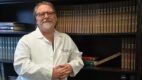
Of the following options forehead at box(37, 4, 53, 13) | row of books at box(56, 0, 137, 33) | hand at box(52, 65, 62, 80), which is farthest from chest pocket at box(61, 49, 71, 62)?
forehead at box(37, 4, 53, 13)

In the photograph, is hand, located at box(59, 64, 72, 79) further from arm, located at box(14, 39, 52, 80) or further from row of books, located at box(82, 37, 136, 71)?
row of books, located at box(82, 37, 136, 71)

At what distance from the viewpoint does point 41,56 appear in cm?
142

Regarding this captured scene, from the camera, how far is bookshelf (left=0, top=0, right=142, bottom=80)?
4.64 ft

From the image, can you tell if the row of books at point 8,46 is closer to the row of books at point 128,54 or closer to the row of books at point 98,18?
the row of books at point 98,18

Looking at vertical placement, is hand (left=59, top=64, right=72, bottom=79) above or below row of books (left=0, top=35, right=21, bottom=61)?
below

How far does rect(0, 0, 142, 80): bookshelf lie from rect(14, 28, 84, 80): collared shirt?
15 cm

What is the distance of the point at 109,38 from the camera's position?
5.64 ft

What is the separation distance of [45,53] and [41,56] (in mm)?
44

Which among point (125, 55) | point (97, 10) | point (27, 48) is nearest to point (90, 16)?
point (97, 10)

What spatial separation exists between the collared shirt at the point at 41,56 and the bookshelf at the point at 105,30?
0.15m

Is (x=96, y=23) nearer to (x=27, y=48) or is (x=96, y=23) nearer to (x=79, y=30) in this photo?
(x=79, y=30)

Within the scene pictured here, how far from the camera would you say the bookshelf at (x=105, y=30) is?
4.64 feet

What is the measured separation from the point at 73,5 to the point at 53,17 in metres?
0.27

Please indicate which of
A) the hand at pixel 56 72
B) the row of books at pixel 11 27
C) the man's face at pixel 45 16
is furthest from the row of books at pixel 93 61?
the row of books at pixel 11 27
